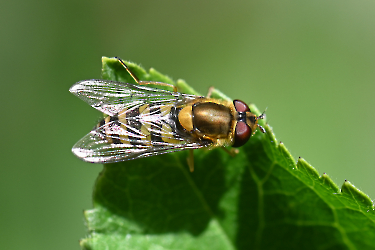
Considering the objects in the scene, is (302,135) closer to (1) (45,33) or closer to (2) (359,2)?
(2) (359,2)

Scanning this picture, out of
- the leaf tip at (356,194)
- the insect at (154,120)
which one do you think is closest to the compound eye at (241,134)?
the insect at (154,120)

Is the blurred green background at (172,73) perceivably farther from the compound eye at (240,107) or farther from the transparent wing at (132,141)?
the transparent wing at (132,141)

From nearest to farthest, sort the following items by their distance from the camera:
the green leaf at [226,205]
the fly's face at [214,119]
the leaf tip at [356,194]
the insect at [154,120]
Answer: the leaf tip at [356,194] < the green leaf at [226,205] < the insect at [154,120] < the fly's face at [214,119]

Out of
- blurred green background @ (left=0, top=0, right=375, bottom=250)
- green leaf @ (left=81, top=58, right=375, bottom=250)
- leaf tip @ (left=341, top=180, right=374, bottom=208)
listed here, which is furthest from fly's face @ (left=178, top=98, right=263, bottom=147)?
blurred green background @ (left=0, top=0, right=375, bottom=250)

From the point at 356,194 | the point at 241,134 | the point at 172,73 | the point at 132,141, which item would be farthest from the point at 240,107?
the point at 172,73

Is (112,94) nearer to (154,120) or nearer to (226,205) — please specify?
(154,120)

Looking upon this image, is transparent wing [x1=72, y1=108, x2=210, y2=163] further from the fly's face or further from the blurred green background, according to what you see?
the blurred green background
